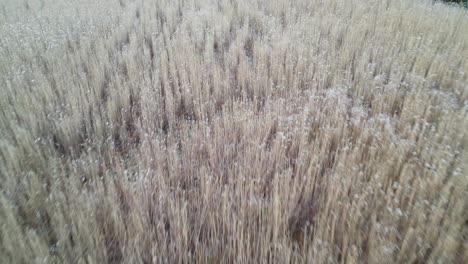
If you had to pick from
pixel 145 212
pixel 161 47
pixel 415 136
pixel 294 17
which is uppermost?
pixel 294 17

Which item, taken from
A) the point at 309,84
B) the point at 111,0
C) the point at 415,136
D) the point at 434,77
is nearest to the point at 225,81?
the point at 309,84

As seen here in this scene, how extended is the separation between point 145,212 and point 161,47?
2.53 metres

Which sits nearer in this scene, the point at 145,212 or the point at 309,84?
the point at 145,212

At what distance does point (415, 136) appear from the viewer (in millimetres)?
1873

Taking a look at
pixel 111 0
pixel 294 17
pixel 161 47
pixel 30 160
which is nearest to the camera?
pixel 30 160

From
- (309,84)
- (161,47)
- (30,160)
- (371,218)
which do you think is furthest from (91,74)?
(371,218)

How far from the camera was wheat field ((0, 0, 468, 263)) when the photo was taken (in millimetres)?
1337

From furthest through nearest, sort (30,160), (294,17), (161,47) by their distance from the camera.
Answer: (294,17), (161,47), (30,160)

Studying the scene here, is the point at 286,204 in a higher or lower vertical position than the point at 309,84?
lower

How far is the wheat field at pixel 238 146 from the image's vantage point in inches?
52.6

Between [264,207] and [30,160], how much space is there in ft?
5.40

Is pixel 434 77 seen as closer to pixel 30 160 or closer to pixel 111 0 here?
pixel 30 160

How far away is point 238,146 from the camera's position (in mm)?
1970

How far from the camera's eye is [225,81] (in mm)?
2740
